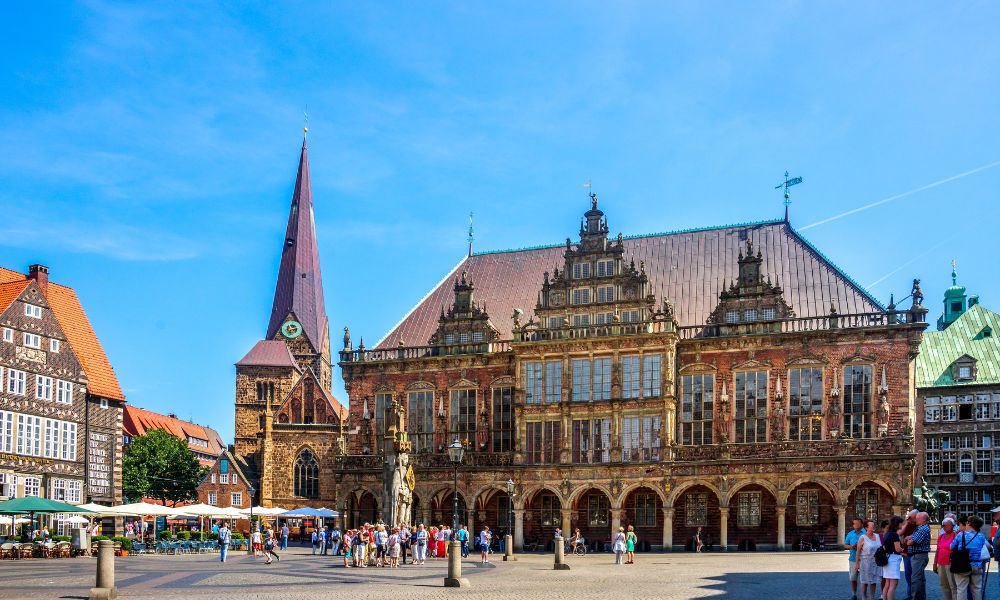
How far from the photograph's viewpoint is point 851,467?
5053cm

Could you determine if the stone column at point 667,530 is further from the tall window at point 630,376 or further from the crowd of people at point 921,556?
the crowd of people at point 921,556

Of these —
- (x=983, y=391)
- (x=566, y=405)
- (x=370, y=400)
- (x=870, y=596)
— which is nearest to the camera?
(x=870, y=596)

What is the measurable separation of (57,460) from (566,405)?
24140 millimetres

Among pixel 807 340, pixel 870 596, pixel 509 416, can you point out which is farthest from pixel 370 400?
pixel 870 596

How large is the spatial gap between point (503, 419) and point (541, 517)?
5356 millimetres

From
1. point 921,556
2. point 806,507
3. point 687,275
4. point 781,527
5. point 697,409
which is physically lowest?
point 781,527

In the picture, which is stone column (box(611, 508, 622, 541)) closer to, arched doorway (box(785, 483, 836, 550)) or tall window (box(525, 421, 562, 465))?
tall window (box(525, 421, 562, 465))

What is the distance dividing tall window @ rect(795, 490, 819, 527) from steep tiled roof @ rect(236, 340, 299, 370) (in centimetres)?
5961

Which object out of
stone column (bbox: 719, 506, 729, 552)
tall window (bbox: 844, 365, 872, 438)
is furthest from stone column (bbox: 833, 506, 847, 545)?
stone column (bbox: 719, 506, 729, 552)

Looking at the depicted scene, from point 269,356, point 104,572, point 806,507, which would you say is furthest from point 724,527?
point 269,356

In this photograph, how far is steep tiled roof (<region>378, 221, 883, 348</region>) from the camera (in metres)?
56.2

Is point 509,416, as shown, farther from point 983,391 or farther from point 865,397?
point 983,391

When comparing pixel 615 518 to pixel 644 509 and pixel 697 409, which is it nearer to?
pixel 644 509

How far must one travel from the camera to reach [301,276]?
11038 cm
